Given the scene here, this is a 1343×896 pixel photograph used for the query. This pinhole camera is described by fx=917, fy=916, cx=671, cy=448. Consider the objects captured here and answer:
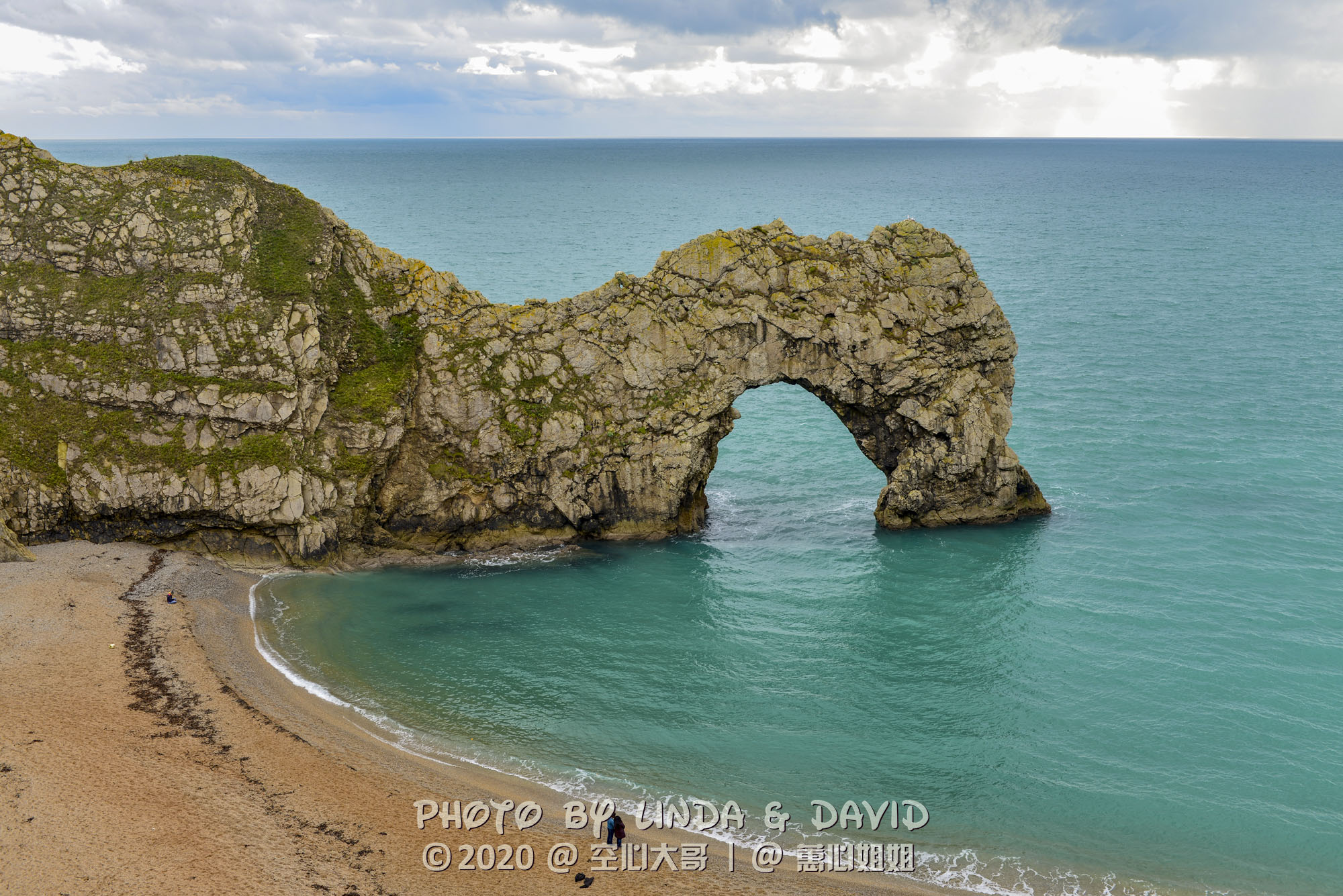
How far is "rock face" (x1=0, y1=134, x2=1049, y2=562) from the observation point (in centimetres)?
4272

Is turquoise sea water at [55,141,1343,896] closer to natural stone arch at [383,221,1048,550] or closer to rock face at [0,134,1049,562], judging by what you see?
natural stone arch at [383,221,1048,550]

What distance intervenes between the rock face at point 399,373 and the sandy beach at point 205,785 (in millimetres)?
7446

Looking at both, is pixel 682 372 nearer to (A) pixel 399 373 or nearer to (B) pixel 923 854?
(A) pixel 399 373

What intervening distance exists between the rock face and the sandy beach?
293 inches

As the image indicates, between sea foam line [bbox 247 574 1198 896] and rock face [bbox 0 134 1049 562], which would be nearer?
sea foam line [bbox 247 574 1198 896]

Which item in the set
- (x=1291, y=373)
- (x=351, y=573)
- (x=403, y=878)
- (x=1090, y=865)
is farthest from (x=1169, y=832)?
(x=1291, y=373)

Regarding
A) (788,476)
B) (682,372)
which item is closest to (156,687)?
(682,372)

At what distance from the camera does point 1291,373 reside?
70.1 m

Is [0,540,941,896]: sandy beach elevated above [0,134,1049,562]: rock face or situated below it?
below

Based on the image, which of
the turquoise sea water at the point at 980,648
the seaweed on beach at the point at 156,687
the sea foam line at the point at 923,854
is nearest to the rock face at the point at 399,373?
the turquoise sea water at the point at 980,648

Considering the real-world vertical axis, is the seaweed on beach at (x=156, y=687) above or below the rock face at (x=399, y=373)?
below

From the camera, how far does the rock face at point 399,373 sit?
140ft

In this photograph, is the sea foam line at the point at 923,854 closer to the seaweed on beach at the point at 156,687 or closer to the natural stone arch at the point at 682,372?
the seaweed on beach at the point at 156,687

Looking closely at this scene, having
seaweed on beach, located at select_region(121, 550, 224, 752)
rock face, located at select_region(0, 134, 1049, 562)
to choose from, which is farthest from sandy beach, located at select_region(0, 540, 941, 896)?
rock face, located at select_region(0, 134, 1049, 562)
